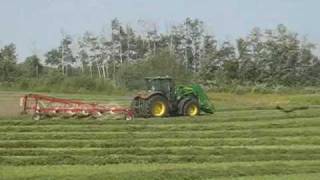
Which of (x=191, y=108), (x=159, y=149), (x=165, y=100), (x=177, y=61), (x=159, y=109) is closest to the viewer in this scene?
(x=159, y=149)

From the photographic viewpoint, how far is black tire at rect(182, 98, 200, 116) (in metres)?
27.3

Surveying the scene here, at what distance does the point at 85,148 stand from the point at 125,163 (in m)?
2.96

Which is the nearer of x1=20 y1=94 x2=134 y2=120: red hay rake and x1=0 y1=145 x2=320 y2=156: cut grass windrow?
x1=0 y1=145 x2=320 y2=156: cut grass windrow

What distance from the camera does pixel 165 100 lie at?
27000 millimetres

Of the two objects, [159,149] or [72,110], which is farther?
[72,110]

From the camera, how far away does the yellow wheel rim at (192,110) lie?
27.5 m

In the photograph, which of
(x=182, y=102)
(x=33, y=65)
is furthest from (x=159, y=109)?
(x=33, y=65)

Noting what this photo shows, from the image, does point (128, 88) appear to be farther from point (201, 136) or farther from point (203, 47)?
point (201, 136)

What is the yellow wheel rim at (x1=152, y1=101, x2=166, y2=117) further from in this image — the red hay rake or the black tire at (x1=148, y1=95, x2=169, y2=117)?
the red hay rake

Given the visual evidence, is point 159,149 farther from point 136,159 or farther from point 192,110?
point 192,110

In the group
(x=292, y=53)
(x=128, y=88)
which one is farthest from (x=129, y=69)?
(x=292, y=53)

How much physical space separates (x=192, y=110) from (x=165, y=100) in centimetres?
145

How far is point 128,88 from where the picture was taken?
6028cm

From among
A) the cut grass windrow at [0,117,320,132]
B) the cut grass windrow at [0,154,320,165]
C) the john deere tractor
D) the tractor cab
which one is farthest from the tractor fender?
the cut grass windrow at [0,154,320,165]
